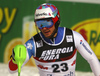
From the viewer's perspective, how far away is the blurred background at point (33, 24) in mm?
6605

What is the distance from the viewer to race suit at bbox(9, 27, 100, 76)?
3234 mm

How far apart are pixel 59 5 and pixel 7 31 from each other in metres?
1.80

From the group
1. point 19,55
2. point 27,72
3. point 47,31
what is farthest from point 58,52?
point 27,72

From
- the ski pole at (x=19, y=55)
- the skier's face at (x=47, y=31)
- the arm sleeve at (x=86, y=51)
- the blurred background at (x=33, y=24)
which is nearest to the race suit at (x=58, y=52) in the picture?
the arm sleeve at (x=86, y=51)

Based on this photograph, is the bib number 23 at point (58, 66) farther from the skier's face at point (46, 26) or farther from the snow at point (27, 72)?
the snow at point (27, 72)

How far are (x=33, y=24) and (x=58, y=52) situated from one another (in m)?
3.72

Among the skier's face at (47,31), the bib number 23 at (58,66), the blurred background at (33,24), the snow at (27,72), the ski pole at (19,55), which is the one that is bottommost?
the snow at (27,72)

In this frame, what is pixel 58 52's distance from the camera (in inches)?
128

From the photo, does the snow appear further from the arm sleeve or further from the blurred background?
the arm sleeve

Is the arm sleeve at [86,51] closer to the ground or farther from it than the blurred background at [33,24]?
closer to the ground

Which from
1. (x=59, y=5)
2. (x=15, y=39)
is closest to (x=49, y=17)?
(x=59, y=5)

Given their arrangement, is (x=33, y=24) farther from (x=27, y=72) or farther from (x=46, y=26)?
(x=46, y=26)

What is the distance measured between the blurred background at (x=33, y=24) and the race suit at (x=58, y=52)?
10.7 ft

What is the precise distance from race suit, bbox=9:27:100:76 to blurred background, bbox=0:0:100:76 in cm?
327
